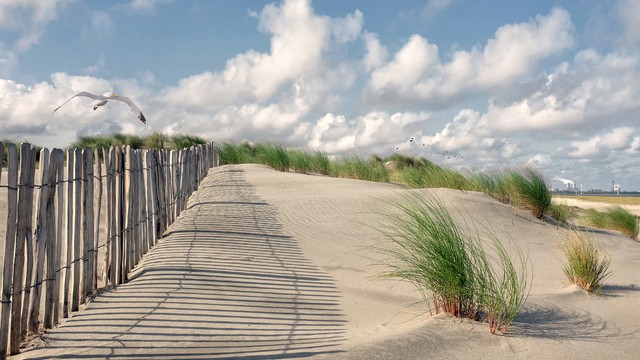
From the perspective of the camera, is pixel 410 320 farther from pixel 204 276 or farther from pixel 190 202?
pixel 190 202

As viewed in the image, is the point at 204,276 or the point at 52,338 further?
the point at 204,276

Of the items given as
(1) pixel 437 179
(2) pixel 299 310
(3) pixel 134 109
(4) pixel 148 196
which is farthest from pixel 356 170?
(2) pixel 299 310

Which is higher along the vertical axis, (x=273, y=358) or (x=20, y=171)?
(x=20, y=171)

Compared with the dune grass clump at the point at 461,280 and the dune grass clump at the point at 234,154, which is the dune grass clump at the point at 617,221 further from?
the dune grass clump at the point at 234,154

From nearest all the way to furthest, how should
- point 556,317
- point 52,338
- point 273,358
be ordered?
point 273,358
point 52,338
point 556,317

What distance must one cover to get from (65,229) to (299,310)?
193 cm

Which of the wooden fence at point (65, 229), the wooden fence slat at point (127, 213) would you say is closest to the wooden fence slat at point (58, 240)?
the wooden fence at point (65, 229)

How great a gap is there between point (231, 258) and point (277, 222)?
2.46 meters

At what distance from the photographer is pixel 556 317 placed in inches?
182

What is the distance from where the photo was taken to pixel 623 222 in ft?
40.9

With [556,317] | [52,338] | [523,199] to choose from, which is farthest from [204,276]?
[523,199]

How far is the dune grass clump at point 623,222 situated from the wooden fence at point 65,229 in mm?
10204

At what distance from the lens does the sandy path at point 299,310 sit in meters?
3.69

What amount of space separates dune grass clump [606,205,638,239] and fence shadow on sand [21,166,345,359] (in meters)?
8.66
